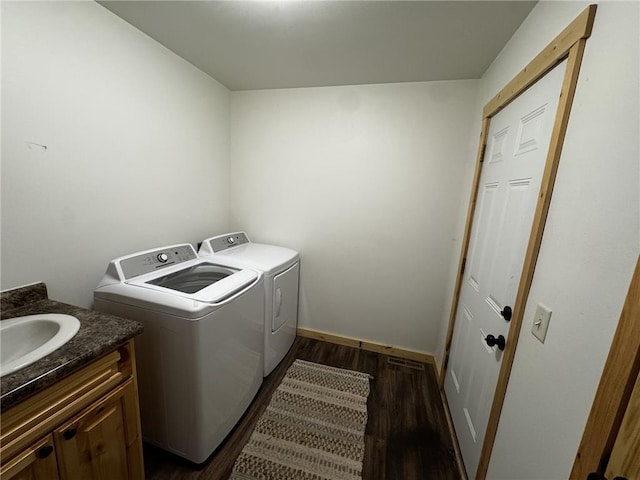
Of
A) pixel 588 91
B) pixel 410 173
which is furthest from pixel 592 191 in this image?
pixel 410 173

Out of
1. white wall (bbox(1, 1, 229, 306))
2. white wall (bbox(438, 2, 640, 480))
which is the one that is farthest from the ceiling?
white wall (bbox(438, 2, 640, 480))

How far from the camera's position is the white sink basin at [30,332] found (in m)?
0.93

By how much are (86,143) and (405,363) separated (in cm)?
276

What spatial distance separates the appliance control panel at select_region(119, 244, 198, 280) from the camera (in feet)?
4.61

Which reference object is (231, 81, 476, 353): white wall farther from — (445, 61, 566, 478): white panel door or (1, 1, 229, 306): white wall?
(1, 1, 229, 306): white wall

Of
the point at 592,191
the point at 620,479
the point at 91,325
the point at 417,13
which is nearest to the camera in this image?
the point at 620,479

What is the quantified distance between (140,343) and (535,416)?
67.5 inches

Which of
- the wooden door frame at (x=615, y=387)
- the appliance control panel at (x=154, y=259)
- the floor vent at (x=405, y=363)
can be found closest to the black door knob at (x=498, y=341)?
the wooden door frame at (x=615, y=387)

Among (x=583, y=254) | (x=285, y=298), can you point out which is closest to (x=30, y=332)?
(x=285, y=298)

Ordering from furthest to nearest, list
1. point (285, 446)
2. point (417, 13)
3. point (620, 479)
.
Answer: point (285, 446), point (417, 13), point (620, 479)

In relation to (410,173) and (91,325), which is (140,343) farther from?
(410,173)

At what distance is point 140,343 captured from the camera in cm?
129

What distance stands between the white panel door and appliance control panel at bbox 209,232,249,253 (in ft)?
6.19

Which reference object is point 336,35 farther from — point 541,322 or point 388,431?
point 388,431
